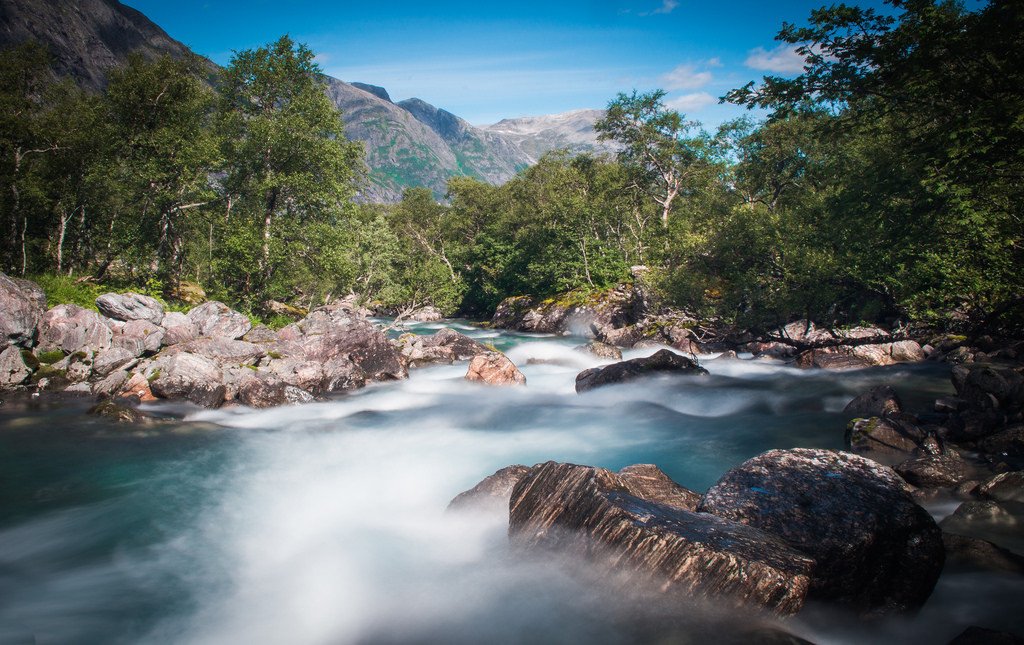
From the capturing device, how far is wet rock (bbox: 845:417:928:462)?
11.2m

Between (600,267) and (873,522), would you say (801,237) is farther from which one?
(600,267)

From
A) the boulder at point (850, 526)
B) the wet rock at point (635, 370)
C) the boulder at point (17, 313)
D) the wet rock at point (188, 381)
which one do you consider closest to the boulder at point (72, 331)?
the boulder at point (17, 313)

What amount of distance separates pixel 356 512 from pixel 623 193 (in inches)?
1763

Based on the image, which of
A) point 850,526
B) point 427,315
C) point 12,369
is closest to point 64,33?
point 427,315

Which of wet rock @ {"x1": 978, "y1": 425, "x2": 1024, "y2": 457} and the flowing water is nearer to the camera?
the flowing water

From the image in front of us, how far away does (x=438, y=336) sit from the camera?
30.0 metres

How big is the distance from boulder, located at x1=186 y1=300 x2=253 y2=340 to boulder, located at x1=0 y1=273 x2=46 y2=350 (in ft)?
17.0

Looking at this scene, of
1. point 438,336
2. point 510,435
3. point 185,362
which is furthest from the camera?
point 438,336

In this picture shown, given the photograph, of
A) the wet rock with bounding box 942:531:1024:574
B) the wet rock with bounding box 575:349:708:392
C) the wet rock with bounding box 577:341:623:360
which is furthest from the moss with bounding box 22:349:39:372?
the wet rock with bounding box 942:531:1024:574

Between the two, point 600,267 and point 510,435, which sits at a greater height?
point 600,267

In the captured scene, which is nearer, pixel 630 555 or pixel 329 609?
pixel 630 555

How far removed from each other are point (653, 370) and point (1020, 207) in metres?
12.9

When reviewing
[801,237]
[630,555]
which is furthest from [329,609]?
[801,237]

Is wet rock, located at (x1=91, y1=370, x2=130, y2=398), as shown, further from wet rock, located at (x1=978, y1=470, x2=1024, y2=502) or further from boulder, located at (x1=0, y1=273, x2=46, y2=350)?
wet rock, located at (x1=978, y1=470, x2=1024, y2=502)
